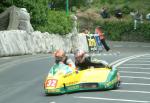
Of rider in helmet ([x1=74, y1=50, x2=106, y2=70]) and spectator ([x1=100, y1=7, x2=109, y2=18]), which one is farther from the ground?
spectator ([x1=100, y1=7, x2=109, y2=18])

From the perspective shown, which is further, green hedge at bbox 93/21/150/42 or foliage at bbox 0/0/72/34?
green hedge at bbox 93/21/150/42

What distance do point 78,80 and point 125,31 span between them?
36378 mm

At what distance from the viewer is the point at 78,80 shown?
15328mm

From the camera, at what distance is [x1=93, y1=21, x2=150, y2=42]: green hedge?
164 ft

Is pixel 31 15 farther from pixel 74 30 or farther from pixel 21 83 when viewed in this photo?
pixel 21 83

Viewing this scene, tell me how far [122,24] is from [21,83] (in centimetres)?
3419

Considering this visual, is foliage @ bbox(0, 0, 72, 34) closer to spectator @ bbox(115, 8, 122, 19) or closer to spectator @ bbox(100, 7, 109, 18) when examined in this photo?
spectator @ bbox(115, 8, 122, 19)

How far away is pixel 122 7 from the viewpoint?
57562 millimetres

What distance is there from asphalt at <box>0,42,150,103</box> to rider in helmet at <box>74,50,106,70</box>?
94 centimetres

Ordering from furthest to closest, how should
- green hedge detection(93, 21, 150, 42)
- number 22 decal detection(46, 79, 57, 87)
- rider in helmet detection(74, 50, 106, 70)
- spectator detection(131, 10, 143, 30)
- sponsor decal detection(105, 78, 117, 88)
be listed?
spectator detection(131, 10, 143, 30) → green hedge detection(93, 21, 150, 42) → rider in helmet detection(74, 50, 106, 70) → sponsor decal detection(105, 78, 117, 88) → number 22 decal detection(46, 79, 57, 87)

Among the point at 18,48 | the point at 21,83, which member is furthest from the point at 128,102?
the point at 18,48

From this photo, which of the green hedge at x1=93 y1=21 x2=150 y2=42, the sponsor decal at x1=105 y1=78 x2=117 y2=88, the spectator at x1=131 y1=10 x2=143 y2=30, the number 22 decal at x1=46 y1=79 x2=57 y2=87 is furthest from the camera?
the spectator at x1=131 y1=10 x2=143 y2=30

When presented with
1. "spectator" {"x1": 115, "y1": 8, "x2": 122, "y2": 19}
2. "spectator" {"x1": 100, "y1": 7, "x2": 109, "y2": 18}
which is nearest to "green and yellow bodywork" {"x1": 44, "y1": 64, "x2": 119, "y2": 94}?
"spectator" {"x1": 115, "y1": 8, "x2": 122, "y2": 19}

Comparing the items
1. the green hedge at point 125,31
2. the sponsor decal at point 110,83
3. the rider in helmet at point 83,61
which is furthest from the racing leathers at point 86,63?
the green hedge at point 125,31
